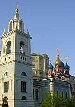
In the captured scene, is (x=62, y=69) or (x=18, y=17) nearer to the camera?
(x=18, y=17)

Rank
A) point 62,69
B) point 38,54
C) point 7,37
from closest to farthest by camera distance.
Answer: point 7,37 < point 62,69 < point 38,54

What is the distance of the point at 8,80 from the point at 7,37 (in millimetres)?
10390

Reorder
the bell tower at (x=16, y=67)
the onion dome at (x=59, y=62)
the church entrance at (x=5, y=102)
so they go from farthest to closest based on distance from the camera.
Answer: the onion dome at (x=59, y=62) → the church entrance at (x=5, y=102) → the bell tower at (x=16, y=67)

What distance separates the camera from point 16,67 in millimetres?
64312

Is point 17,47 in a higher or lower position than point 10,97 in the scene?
higher

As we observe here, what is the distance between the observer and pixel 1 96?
6531 cm

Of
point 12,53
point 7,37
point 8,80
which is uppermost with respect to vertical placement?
point 7,37

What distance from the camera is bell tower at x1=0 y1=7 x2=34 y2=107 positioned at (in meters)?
63.2

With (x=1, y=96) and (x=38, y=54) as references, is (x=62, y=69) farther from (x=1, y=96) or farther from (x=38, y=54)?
(x=1, y=96)

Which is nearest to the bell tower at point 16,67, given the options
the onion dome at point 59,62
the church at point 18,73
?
the church at point 18,73

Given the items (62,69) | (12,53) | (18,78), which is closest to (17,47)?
(12,53)

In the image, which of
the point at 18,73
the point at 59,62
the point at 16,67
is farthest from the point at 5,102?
the point at 59,62

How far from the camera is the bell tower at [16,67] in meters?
63.2

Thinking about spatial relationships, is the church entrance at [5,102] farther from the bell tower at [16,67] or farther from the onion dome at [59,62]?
the onion dome at [59,62]
